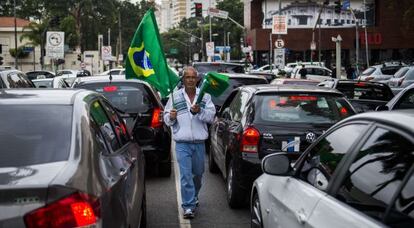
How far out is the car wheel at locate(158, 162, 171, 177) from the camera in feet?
31.9

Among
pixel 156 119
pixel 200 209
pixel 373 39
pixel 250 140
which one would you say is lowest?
pixel 200 209

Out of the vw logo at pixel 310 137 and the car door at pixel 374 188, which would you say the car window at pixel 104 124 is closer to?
the car door at pixel 374 188

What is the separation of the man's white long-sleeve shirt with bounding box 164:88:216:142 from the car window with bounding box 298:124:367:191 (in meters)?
2.89

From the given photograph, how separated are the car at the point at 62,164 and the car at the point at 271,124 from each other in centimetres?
233

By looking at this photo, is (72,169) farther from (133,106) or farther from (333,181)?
(133,106)

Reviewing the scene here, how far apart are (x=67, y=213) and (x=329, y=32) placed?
73.3 metres

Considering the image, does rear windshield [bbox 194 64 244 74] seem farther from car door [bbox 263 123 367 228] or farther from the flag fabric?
car door [bbox 263 123 367 228]

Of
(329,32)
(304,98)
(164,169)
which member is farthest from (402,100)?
(329,32)

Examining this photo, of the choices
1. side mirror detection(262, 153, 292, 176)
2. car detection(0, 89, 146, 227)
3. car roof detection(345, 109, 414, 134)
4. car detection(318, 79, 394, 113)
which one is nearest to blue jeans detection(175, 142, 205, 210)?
car detection(0, 89, 146, 227)

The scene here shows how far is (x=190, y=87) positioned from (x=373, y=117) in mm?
4172

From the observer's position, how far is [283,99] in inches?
295

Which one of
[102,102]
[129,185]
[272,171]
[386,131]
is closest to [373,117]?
[386,131]

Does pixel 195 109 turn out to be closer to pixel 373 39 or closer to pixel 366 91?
pixel 366 91

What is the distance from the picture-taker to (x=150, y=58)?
7.37 m
